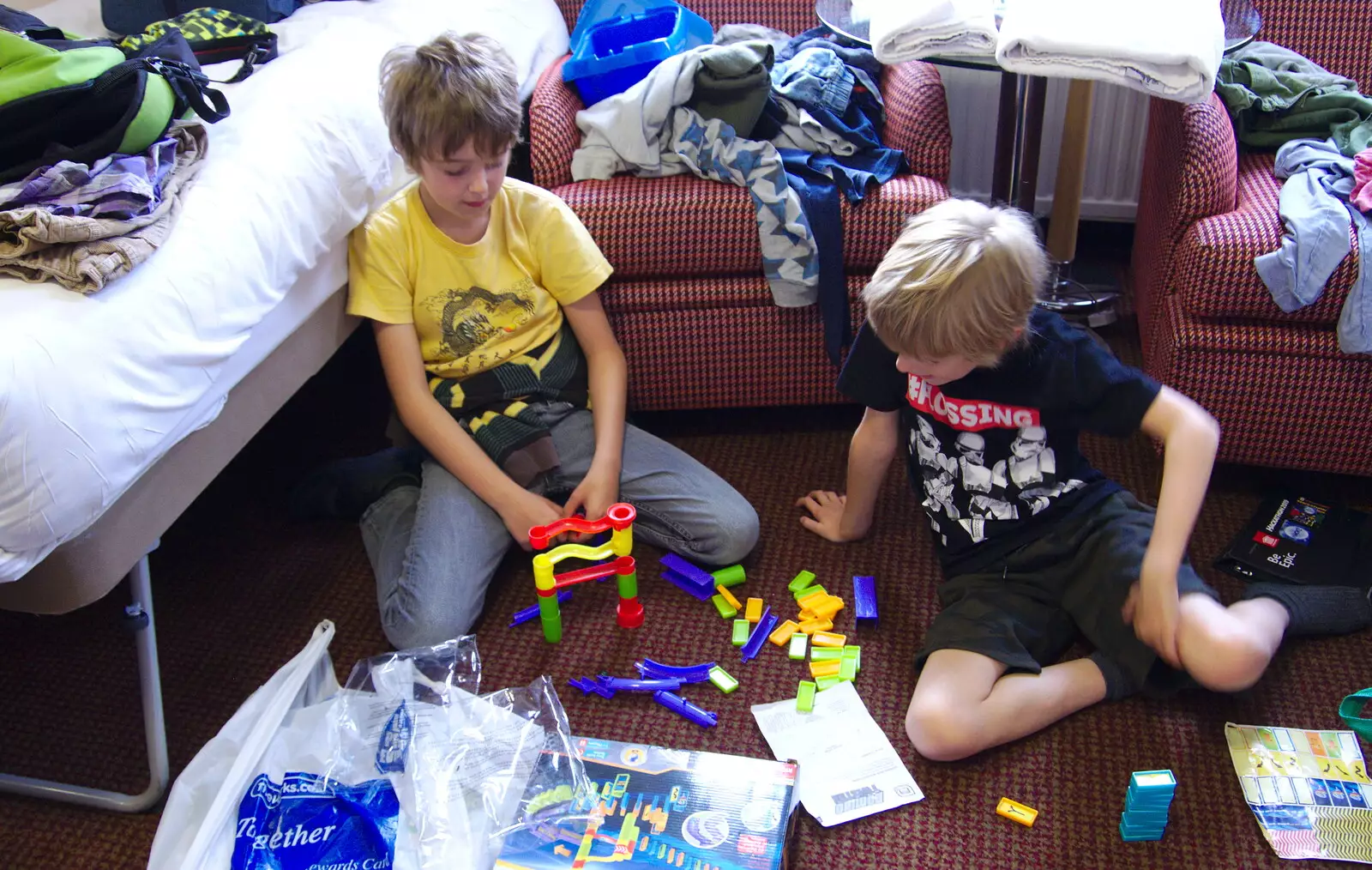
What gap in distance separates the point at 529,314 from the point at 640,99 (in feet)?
1.43

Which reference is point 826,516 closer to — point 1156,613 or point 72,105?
point 1156,613

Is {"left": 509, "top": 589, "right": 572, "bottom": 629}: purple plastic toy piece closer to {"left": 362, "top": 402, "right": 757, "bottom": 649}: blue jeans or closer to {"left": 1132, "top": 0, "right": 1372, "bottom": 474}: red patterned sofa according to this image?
{"left": 362, "top": 402, "right": 757, "bottom": 649}: blue jeans

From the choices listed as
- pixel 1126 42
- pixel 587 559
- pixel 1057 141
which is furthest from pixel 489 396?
pixel 1057 141

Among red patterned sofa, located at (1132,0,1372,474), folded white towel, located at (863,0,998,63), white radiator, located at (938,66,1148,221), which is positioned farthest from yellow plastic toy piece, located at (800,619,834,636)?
white radiator, located at (938,66,1148,221)

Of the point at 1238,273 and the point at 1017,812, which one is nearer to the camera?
the point at 1017,812

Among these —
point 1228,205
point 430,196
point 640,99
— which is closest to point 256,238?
point 430,196

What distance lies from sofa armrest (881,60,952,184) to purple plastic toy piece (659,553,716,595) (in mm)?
772

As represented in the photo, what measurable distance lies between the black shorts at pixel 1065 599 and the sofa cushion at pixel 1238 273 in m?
0.39

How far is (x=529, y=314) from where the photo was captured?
5.66 ft

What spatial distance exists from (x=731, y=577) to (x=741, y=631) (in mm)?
112

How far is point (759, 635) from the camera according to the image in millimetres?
1583

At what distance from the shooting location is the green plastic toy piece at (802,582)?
5.44 ft

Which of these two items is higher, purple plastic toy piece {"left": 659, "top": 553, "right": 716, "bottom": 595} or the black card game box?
the black card game box

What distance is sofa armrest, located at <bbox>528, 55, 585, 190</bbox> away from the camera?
188 centimetres
